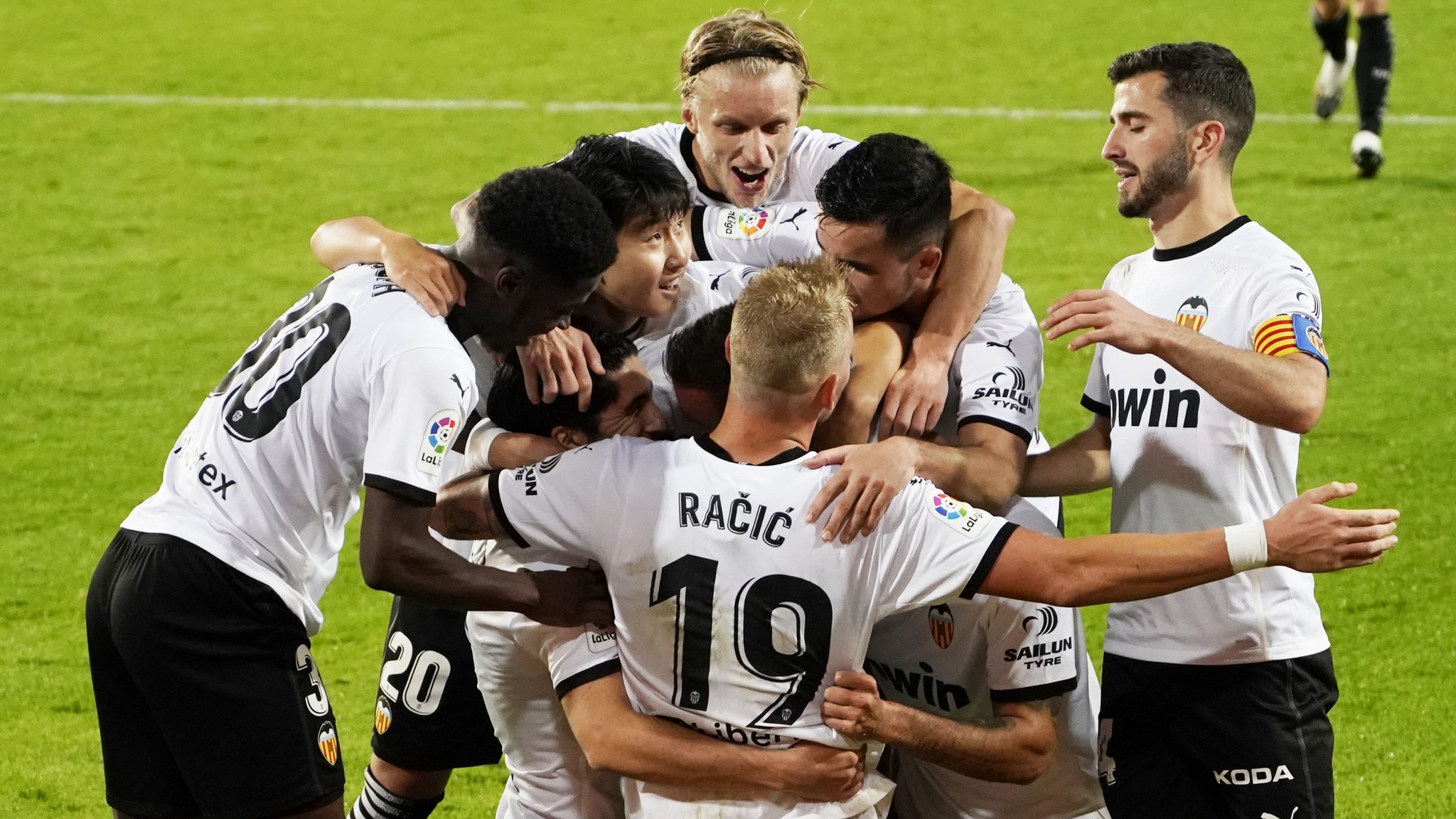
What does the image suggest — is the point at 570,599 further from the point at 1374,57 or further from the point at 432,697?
the point at 1374,57

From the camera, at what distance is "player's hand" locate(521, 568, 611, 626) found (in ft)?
10.5

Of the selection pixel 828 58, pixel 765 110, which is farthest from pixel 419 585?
pixel 828 58

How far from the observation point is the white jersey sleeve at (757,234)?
4.13m

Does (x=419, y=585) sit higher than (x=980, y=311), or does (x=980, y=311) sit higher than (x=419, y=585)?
(x=980, y=311)

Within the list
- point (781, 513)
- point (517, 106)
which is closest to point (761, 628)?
point (781, 513)

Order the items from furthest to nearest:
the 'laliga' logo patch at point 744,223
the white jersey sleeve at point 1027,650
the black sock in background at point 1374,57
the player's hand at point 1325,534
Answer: the black sock in background at point 1374,57 → the 'laliga' logo patch at point 744,223 → the white jersey sleeve at point 1027,650 → the player's hand at point 1325,534

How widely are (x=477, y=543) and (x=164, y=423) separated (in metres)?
4.69

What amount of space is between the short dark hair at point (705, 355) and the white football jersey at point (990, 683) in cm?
63

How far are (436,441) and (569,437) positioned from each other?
16.9 inches

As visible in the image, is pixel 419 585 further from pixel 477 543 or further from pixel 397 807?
pixel 397 807

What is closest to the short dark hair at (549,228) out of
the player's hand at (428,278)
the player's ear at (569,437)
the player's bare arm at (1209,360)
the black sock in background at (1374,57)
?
the player's hand at (428,278)

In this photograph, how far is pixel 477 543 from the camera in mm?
3723

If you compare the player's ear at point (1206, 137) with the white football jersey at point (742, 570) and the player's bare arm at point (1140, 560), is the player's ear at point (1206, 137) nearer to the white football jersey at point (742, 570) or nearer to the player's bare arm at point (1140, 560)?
the player's bare arm at point (1140, 560)

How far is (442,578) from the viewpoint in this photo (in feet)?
10.5
